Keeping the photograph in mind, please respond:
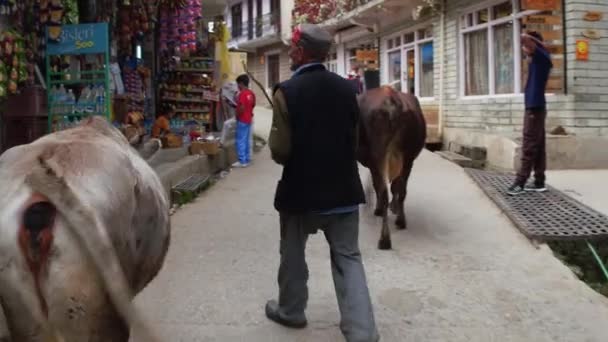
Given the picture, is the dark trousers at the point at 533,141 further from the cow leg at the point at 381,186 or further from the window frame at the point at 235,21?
the window frame at the point at 235,21

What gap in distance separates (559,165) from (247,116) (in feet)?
17.4

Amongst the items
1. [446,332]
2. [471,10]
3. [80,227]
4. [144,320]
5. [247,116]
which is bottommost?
[446,332]

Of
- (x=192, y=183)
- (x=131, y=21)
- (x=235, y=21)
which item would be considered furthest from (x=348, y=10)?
(x=235, y=21)

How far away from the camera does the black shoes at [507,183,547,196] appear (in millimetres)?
8125

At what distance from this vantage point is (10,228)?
223 cm

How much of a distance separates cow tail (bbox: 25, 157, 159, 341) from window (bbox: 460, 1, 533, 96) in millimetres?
11125

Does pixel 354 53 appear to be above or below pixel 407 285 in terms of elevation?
above

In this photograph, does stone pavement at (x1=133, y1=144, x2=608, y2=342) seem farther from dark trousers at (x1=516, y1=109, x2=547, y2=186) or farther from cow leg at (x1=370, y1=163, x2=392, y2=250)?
dark trousers at (x1=516, y1=109, x2=547, y2=186)

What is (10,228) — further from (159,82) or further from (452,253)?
(159,82)

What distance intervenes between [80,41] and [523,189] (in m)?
5.57

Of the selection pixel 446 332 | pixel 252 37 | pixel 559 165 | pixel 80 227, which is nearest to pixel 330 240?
pixel 446 332

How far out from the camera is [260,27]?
117 ft

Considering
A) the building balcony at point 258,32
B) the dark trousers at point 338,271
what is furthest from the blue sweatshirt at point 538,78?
the building balcony at point 258,32

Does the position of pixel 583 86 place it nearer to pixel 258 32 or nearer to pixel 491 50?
pixel 491 50
